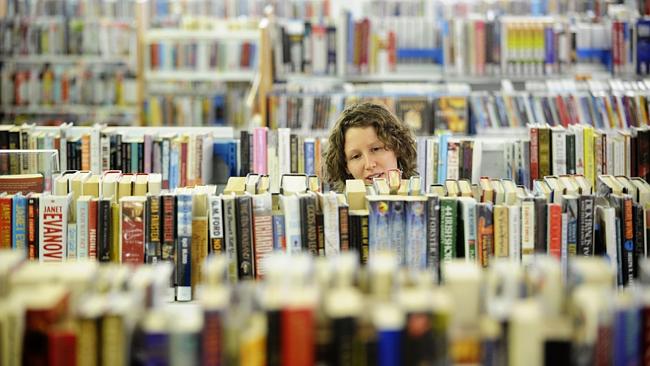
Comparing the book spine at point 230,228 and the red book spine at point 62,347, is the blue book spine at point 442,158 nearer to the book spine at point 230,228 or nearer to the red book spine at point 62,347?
the book spine at point 230,228

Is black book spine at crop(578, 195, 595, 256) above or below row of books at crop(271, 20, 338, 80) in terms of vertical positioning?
below

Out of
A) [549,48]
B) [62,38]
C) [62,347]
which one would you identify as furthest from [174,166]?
[62,38]

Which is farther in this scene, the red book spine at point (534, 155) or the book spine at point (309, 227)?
the red book spine at point (534, 155)

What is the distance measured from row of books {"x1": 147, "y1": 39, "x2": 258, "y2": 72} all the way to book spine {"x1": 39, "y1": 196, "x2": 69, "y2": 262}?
19.0ft

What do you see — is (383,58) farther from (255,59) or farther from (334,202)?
(334,202)

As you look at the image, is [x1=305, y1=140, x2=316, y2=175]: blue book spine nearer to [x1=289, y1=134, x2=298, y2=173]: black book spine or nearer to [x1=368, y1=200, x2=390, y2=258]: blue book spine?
[x1=289, y1=134, x2=298, y2=173]: black book spine

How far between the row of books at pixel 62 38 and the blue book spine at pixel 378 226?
615cm

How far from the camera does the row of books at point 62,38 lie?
8656mm

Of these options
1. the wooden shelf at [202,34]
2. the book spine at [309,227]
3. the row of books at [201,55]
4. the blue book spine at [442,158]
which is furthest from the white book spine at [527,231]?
the row of books at [201,55]

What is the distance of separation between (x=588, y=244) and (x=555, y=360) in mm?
1388

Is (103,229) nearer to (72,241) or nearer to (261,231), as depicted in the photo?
(72,241)

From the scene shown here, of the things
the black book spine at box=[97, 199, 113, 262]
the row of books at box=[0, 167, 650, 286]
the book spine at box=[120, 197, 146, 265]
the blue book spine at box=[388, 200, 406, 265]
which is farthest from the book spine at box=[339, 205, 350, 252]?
the black book spine at box=[97, 199, 113, 262]

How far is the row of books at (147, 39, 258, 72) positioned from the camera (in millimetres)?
8797

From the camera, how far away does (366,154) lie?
3.92 meters
